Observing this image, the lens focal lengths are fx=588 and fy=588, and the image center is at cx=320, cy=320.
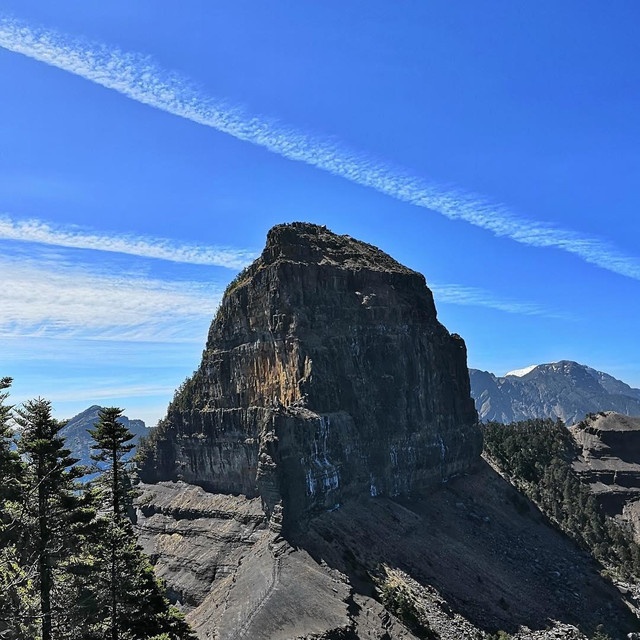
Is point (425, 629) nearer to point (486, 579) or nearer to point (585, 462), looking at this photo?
point (486, 579)

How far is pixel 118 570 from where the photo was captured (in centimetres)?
3953

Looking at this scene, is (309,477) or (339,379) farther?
(339,379)

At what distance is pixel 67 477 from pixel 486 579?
83.9 m

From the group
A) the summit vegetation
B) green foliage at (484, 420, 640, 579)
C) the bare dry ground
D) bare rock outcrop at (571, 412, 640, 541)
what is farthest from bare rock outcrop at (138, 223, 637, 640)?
bare rock outcrop at (571, 412, 640, 541)

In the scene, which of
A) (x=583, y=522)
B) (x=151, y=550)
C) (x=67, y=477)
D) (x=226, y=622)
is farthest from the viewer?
(x=583, y=522)

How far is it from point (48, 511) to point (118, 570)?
9.80 metres

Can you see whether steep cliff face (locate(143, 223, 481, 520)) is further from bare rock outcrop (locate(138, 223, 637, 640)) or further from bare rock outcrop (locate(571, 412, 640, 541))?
bare rock outcrop (locate(571, 412, 640, 541))

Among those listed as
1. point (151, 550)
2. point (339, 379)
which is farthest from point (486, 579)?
point (151, 550)

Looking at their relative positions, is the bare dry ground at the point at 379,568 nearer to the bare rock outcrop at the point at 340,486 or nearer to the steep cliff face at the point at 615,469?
the bare rock outcrop at the point at 340,486

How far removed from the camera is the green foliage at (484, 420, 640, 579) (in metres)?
135

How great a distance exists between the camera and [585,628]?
9662 cm

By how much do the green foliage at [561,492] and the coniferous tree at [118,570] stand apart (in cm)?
11126

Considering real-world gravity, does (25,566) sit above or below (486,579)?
above

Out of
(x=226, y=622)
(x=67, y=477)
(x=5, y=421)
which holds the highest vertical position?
(x=5, y=421)
